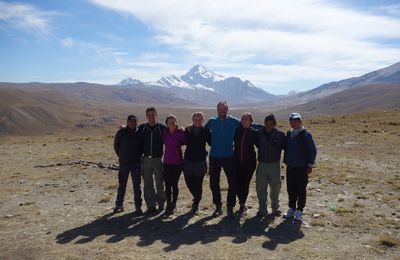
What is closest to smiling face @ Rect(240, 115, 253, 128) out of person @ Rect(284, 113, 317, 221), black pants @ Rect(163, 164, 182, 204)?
person @ Rect(284, 113, 317, 221)

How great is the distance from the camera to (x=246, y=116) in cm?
1179

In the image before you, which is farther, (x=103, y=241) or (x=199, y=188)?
(x=199, y=188)

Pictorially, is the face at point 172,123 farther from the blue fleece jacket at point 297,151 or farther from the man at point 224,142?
the blue fleece jacket at point 297,151

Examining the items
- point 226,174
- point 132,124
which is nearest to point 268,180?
point 226,174

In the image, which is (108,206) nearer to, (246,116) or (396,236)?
(246,116)

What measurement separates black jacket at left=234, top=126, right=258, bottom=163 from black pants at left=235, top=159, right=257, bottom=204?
165 mm

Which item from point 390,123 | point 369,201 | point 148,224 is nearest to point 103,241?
point 148,224

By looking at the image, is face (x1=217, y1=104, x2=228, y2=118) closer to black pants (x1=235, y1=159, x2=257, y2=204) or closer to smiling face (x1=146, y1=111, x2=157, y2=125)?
black pants (x1=235, y1=159, x2=257, y2=204)

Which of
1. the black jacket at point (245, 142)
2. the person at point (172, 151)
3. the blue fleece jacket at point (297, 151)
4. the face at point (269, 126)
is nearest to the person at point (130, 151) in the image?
the person at point (172, 151)

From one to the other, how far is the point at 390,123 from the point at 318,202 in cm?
2926

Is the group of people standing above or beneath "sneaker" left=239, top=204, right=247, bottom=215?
above

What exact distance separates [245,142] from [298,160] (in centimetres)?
158

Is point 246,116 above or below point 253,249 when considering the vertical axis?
above

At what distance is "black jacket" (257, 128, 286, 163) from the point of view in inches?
471
